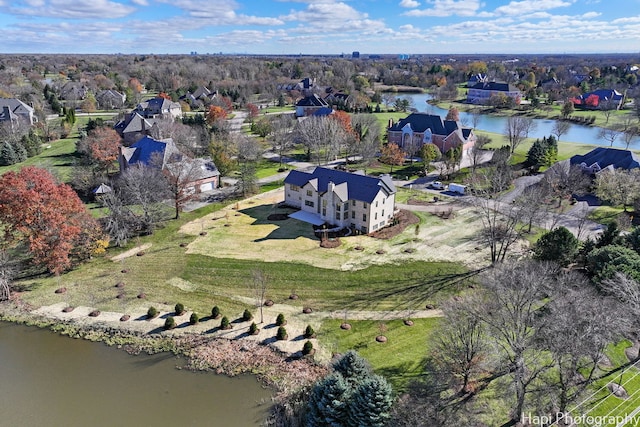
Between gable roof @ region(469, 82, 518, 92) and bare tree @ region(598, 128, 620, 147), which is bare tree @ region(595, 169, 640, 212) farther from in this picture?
gable roof @ region(469, 82, 518, 92)

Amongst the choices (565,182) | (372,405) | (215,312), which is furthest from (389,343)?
(565,182)

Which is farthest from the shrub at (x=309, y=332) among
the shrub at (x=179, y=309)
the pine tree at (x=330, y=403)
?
the shrub at (x=179, y=309)

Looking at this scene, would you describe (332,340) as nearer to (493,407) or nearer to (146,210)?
(493,407)

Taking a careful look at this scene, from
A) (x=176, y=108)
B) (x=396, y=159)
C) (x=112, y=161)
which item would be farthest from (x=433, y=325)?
(x=176, y=108)

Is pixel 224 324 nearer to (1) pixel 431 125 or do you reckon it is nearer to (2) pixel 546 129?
(1) pixel 431 125

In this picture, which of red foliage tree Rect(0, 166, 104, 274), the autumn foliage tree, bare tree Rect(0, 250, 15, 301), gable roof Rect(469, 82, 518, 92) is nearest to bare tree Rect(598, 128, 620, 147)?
gable roof Rect(469, 82, 518, 92)

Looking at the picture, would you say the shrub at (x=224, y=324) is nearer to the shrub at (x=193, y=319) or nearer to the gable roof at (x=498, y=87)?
the shrub at (x=193, y=319)
